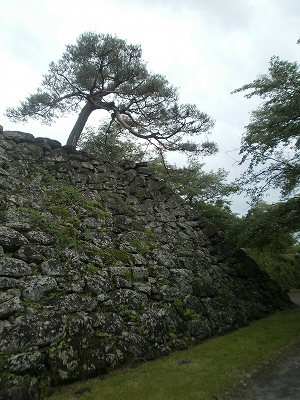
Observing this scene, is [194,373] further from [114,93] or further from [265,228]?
[114,93]

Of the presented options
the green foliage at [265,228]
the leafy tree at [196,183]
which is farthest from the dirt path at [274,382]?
the leafy tree at [196,183]

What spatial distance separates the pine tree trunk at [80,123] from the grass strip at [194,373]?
26.4 feet

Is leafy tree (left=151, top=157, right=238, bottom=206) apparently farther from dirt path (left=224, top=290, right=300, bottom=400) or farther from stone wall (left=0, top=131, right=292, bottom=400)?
dirt path (left=224, top=290, right=300, bottom=400)

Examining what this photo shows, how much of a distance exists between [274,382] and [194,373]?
3.78 feet

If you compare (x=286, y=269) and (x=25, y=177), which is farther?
(x=286, y=269)

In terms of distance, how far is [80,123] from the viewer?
10344 millimetres

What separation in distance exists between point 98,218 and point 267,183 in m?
5.45

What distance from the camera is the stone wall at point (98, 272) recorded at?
3693 mm

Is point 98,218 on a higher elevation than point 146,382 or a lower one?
higher

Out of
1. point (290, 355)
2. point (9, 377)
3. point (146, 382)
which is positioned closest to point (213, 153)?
point (290, 355)

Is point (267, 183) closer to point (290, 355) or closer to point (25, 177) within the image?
point (290, 355)

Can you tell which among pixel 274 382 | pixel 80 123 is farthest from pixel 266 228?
pixel 80 123

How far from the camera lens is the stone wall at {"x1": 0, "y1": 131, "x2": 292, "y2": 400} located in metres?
3.69

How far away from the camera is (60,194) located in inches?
265
